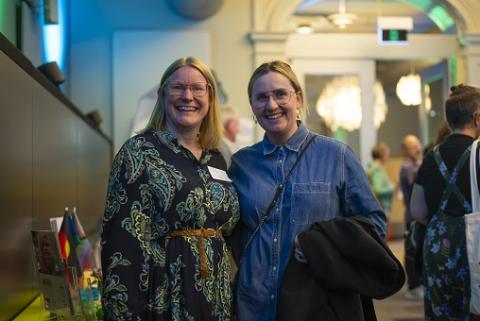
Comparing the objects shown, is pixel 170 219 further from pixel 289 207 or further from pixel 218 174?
pixel 289 207

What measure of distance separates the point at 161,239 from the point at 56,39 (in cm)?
448

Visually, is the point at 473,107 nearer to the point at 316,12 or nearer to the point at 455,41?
the point at 455,41

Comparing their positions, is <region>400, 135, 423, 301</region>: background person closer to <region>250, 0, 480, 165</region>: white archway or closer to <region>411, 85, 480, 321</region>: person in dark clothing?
<region>250, 0, 480, 165</region>: white archway

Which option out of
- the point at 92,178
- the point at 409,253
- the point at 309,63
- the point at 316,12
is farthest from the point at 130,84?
the point at 316,12

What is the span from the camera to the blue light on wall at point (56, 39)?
5383 mm

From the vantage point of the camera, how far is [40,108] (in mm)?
2533

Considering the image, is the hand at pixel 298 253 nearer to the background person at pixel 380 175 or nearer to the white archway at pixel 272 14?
the white archway at pixel 272 14

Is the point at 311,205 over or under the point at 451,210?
over

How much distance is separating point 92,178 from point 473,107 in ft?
9.52

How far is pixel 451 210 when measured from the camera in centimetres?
272

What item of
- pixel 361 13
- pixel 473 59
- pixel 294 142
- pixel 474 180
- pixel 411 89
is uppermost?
pixel 361 13

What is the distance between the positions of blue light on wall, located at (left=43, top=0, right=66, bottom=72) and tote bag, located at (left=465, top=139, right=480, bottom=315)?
3.39m

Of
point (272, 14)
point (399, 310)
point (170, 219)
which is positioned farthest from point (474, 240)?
point (272, 14)

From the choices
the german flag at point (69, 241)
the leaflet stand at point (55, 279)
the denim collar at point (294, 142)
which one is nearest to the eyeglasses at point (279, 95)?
the denim collar at point (294, 142)
